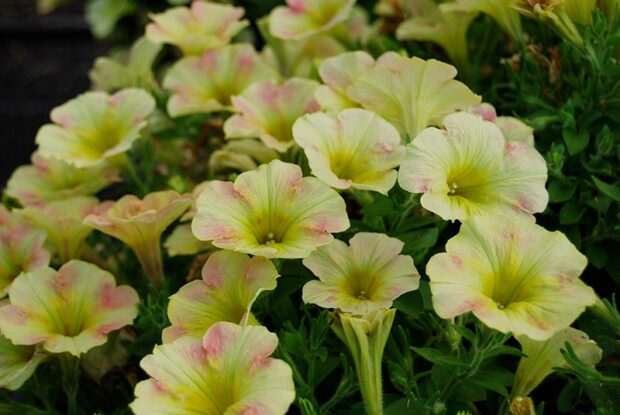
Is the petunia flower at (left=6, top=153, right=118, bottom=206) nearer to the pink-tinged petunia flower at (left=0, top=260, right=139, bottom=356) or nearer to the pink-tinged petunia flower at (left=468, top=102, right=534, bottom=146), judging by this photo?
the pink-tinged petunia flower at (left=0, top=260, right=139, bottom=356)

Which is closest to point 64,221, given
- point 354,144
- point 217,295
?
point 217,295

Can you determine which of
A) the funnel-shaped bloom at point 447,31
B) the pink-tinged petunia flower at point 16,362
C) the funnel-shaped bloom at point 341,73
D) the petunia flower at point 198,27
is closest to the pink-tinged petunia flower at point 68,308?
the pink-tinged petunia flower at point 16,362

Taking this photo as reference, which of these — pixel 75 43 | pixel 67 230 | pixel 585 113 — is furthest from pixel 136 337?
pixel 75 43

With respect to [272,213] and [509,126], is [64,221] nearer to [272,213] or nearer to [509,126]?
[272,213]

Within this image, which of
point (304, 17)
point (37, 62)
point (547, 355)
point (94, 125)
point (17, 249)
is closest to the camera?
point (547, 355)

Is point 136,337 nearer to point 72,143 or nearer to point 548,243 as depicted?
point 72,143
